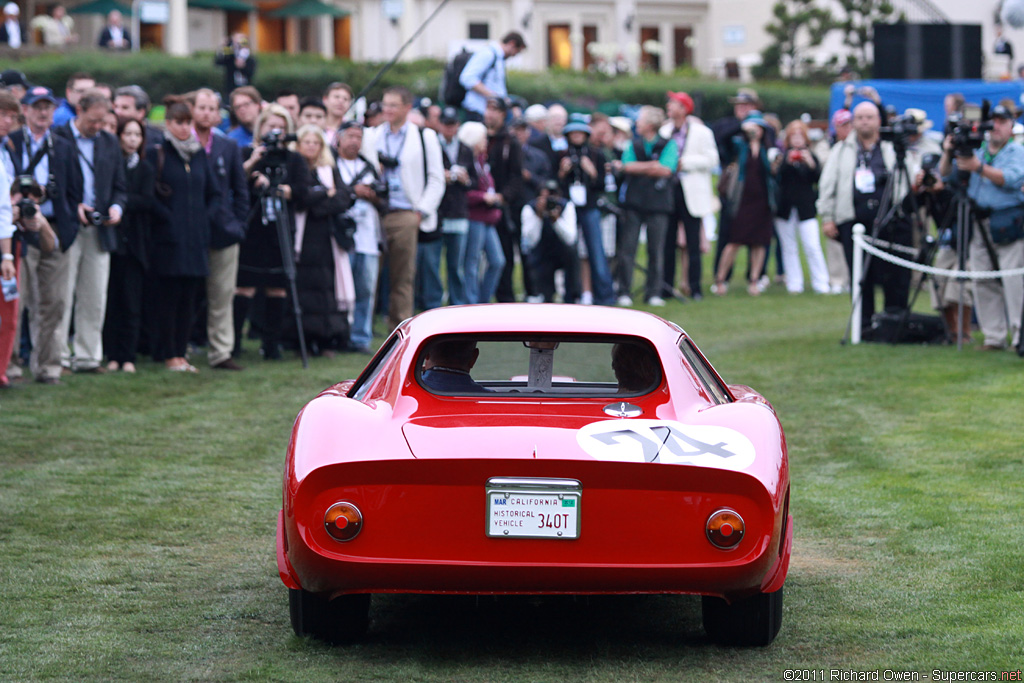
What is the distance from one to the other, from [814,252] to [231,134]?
9.22 meters

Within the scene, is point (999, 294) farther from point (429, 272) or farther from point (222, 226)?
point (222, 226)

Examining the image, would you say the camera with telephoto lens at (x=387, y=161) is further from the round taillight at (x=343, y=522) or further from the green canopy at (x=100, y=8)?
the green canopy at (x=100, y=8)

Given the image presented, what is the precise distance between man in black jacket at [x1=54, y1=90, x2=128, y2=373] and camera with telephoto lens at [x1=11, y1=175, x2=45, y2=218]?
0.61 m

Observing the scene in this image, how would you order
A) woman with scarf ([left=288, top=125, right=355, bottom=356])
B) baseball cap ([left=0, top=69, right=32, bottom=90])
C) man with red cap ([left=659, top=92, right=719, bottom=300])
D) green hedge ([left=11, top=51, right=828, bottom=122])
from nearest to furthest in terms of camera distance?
baseball cap ([left=0, top=69, right=32, bottom=90])
woman with scarf ([left=288, top=125, right=355, bottom=356])
man with red cap ([left=659, top=92, right=719, bottom=300])
green hedge ([left=11, top=51, right=828, bottom=122])

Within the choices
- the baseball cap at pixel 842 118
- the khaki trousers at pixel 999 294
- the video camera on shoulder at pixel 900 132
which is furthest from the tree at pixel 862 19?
the khaki trousers at pixel 999 294

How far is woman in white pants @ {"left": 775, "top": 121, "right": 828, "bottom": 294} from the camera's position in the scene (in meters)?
19.1

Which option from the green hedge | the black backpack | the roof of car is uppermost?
the green hedge

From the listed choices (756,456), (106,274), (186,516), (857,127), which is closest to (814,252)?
(857,127)

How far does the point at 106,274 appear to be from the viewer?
11336 mm

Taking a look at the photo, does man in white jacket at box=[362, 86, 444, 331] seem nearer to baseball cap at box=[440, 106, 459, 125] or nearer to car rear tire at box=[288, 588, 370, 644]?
baseball cap at box=[440, 106, 459, 125]

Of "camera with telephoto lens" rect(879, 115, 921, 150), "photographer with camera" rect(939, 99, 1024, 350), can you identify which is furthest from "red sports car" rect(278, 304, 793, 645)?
"camera with telephoto lens" rect(879, 115, 921, 150)

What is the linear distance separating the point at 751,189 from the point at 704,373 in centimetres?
1417

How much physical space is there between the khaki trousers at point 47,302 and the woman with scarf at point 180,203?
32.1 inches

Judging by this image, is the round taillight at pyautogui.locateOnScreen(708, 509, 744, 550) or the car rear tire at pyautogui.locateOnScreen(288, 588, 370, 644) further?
the car rear tire at pyautogui.locateOnScreen(288, 588, 370, 644)
